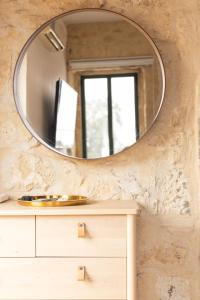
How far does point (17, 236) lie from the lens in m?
1.69

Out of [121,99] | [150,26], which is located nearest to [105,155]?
[121,99]

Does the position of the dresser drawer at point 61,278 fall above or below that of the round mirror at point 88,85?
below

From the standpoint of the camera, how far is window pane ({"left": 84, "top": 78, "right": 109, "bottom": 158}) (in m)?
2.04

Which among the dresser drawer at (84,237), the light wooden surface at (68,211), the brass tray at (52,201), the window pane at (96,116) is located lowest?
the dresser drawer at (84,237)

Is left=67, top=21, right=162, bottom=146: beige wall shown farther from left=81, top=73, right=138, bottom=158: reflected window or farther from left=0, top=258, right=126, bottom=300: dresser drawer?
left=0, top=258, right=126, bottom=300: dresser drawer

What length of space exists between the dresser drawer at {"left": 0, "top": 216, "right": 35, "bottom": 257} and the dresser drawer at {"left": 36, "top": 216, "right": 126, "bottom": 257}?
0.04 meters

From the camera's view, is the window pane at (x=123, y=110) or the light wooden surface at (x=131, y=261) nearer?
the light wooden surface at (x=131, y=261)

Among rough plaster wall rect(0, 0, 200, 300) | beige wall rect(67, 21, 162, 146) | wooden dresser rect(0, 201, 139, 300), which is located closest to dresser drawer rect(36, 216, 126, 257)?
wooden dresser rect(0, 201, 139, 300)

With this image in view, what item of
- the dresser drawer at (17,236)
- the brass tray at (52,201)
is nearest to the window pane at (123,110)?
the brass tray at (52,201)

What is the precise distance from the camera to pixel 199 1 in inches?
80.7

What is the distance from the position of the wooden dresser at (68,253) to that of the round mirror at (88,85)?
456 mm

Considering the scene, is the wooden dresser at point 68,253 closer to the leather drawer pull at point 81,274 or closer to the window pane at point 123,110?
the leather drawer pull at point 81,274

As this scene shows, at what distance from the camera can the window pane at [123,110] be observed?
6.64ft

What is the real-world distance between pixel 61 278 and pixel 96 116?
0.84m
